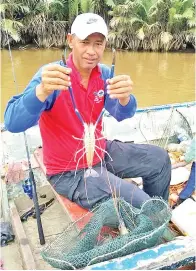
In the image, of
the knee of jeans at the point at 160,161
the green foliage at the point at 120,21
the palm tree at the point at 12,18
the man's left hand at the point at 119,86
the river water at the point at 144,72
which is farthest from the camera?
the green foliage at the point at 120,21

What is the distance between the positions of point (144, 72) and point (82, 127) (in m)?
14.9

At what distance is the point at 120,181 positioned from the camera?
3113 millimetres

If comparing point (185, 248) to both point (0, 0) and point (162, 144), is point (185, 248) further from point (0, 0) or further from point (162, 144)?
point (0, 0)

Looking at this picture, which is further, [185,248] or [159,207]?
[159,207]

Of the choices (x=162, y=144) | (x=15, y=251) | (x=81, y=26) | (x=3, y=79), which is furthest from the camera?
(x=3, y=79)

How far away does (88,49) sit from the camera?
3012mm

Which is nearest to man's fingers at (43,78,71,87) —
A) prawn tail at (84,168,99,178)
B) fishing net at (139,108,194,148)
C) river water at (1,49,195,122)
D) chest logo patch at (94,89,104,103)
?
chest logo patch at (94,89,104,103)

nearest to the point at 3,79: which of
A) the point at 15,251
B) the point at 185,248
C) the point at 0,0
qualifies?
the point at 0,0

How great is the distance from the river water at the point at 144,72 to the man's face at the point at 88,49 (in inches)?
342

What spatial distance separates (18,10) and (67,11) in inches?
119

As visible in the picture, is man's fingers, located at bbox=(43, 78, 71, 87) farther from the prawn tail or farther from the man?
the prawn tail

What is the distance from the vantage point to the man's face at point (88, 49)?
119 inches

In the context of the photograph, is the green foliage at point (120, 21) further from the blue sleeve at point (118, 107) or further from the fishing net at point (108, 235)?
the fishing net at point (108, 235)

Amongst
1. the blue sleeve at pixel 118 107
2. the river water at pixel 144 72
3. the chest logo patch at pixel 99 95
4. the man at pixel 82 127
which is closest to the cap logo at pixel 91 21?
the man at pixel 82 127
